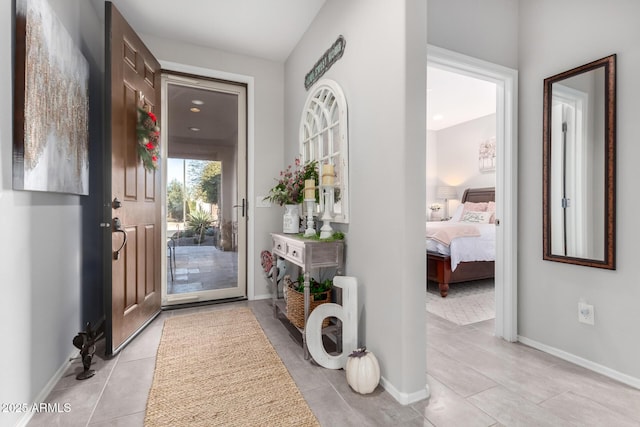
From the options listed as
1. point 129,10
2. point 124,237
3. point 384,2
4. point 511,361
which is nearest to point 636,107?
point 384,2

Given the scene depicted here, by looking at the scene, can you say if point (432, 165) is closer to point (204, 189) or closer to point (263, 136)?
point (263, 136)

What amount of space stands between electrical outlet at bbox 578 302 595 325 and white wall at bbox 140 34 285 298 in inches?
103

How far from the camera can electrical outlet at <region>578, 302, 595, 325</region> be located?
6.16 feet

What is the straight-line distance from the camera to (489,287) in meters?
3.91

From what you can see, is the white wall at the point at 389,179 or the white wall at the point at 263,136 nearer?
the white wall at the point at 389,179

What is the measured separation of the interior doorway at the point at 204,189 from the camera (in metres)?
3.10

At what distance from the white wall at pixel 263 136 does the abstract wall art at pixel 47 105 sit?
1.51 metres

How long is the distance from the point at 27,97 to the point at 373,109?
1.68m

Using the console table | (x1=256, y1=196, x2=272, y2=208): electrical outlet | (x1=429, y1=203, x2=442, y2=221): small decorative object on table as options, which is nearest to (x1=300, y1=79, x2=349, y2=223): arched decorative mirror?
the console table

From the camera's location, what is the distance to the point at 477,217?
4.94 meters

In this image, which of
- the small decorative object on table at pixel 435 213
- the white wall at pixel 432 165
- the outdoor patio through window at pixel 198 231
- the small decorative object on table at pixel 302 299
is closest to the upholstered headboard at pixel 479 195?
the small decorative object on table at pixel 435 213

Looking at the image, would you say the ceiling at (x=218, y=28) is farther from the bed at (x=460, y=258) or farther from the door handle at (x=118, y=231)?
the bed at (x=460, y=258)

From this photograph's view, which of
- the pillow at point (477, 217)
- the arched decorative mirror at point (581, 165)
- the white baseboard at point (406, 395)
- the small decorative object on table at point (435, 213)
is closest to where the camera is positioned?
the white baseboard at point (406, 395)

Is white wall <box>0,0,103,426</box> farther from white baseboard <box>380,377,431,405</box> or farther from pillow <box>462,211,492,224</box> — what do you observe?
pillow <box>462,211,492,224</box>
